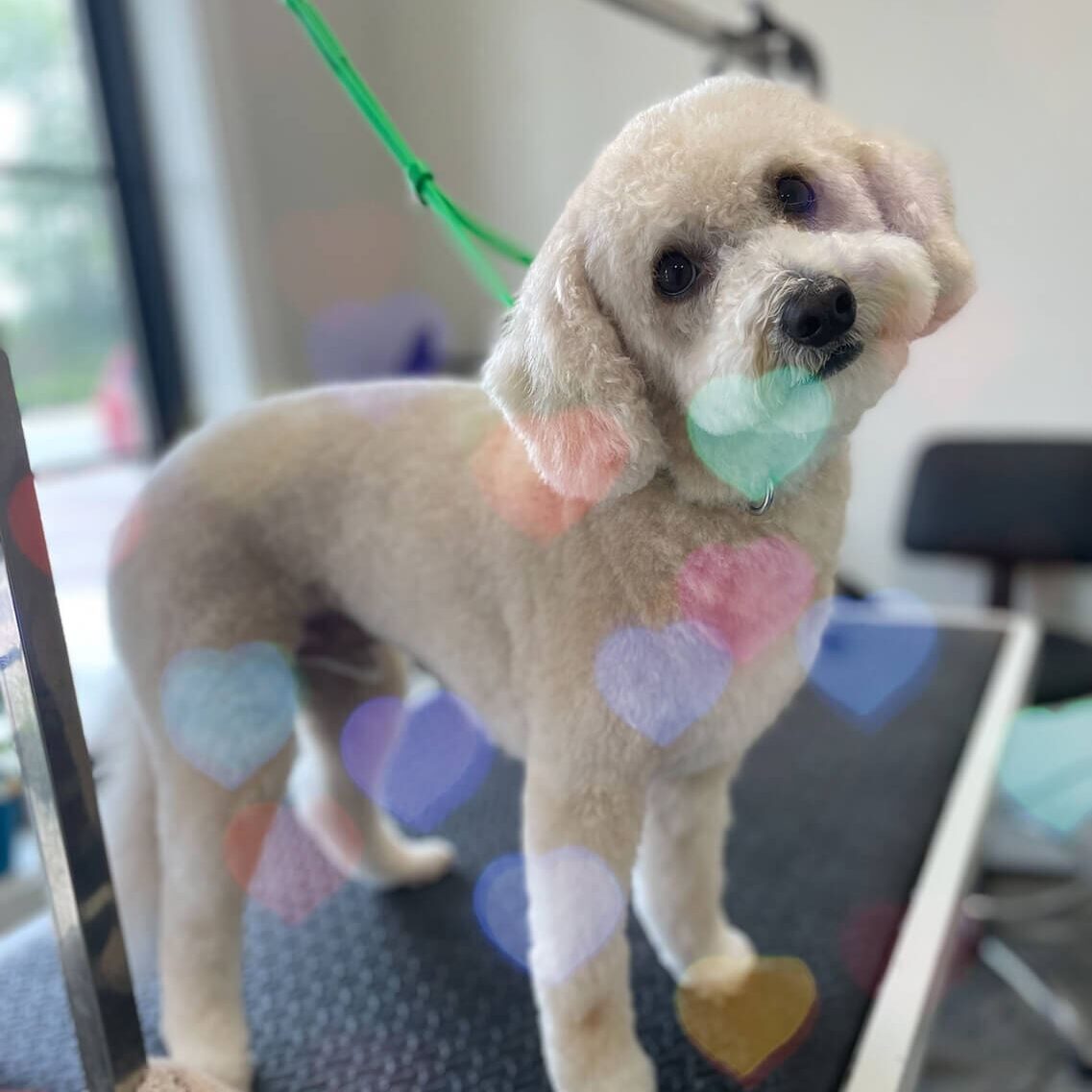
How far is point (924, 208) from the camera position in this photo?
0.49 metres

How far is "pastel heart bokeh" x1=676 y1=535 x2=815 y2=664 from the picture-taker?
50cm

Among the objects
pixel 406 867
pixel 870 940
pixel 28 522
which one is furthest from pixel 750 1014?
pixel 28 522

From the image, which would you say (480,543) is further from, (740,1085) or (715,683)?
(740,1085)

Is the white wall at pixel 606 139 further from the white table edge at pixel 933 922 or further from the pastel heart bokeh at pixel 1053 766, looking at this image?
the white table edge at pixel 933 922

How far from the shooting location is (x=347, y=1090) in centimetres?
65

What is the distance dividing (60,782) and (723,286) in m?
0.42

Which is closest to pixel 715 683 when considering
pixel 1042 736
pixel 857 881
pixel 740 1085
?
pixel 740 1085

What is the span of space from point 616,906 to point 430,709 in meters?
0.83

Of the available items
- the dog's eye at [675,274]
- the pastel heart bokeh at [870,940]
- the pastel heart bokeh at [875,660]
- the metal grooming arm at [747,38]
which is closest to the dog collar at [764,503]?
the dog's eye at [675,274]

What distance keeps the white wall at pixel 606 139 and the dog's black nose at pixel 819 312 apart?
157 cm

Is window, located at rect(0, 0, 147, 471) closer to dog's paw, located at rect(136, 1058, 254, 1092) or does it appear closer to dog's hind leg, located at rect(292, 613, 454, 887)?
dog's hind leg, located at rect(292, 613, 454, 887)

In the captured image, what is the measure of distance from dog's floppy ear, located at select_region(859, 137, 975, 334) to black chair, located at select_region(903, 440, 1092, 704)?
1.36 m

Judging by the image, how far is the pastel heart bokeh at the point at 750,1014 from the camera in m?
0.66

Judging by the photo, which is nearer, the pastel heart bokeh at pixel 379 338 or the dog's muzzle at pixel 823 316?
the dog's muzzle at pixel 823 316
